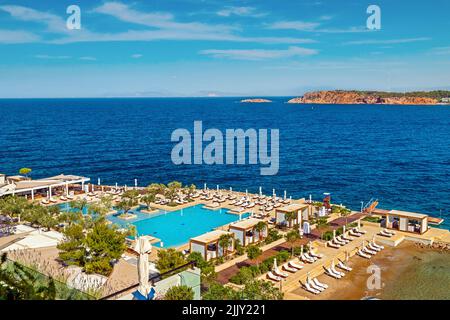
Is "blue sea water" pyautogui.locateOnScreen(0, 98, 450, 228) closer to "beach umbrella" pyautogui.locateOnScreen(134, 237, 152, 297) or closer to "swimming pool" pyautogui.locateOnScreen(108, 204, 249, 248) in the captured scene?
"swimming pool" pyautogui.locateOnScreen(108, 204, 249, 248)

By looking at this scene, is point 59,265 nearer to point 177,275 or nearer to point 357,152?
point 177,275

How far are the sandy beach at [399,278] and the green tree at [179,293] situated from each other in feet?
30.6

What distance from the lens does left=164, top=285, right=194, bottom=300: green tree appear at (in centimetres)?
1052

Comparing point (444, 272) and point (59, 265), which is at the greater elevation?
point (59, 265)

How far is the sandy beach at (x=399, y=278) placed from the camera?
1945 cm

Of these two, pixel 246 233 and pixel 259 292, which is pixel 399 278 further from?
pixel 259 292

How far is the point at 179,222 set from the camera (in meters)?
31.1

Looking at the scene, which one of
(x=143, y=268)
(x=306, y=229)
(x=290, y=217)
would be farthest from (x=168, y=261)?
(x=290, y=217)

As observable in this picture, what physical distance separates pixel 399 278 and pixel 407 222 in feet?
27.2

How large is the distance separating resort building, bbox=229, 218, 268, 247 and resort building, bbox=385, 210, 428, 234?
10.0m

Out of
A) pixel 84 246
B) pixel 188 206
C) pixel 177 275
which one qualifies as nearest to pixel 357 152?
pixel 188 206

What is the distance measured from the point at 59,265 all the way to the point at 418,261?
20.8 meters

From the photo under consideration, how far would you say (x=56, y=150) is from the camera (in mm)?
71938
